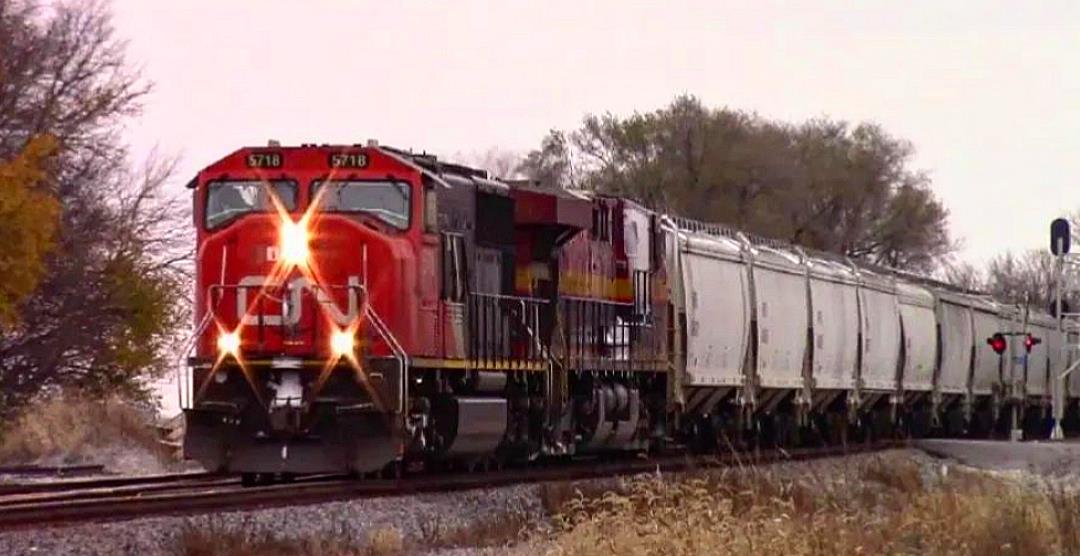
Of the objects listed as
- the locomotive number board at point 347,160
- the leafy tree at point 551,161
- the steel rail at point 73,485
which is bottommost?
the steel rail at point 73,485

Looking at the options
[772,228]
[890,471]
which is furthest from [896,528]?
[772,228]

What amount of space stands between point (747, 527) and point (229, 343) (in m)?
7.26

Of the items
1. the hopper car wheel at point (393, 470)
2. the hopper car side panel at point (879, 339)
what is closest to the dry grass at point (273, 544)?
the hopper car wheel at point (393, 470)

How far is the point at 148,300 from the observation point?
46.5 meters

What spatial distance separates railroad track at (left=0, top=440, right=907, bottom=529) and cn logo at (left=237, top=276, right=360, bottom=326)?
1668mm

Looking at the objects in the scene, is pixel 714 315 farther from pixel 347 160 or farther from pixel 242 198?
pixel 242 198

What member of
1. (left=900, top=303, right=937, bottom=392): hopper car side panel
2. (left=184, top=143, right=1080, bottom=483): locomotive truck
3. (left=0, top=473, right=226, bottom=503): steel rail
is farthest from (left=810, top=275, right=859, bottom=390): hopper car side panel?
(left=0, top=473, right=226, bottom=503): steel rail

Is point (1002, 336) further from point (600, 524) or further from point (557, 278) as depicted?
point (600, 524)

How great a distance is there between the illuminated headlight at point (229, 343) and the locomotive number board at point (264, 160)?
6.12 ft

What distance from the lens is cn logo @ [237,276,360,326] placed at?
20.8m

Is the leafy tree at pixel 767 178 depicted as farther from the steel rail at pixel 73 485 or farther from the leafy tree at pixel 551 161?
the steel rail at pixel 73 485

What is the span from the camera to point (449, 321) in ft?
72.5

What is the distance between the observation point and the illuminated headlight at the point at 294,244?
831 inches

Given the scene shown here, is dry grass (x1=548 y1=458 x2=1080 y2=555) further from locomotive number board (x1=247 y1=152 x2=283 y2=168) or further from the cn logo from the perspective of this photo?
locomotive number board (x1=247 y1=152 x2=283 y2=168)
